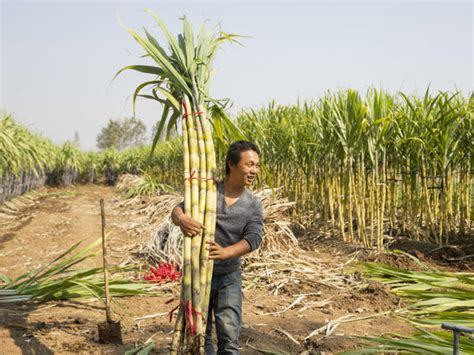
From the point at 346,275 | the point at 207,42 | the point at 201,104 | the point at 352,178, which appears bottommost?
the point at 346,275

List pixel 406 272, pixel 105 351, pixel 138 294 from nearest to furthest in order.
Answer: pixel 105 351
pixel 138 294
pixel 406 272

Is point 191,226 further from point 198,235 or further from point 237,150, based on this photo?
point 237,150

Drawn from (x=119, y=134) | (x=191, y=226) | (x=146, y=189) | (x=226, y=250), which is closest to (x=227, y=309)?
(x=226, y=250)

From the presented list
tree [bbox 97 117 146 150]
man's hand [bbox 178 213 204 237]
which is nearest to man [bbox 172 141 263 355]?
man's hand [bbox 178 213 204 237]

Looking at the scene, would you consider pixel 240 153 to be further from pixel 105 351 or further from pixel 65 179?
pixel 65 179

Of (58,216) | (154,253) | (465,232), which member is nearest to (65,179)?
(58,216)

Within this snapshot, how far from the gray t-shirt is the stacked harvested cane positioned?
11 centimetres

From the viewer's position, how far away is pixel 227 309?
2674 millimetres

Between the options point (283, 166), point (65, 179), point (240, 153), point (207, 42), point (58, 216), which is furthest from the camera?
point (65, 179)

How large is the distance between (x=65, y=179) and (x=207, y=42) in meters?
21.9

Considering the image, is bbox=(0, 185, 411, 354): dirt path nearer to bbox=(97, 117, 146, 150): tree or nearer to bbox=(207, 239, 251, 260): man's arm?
bbox=(207, 239, 251, 260): man's arm

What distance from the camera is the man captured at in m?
2.62

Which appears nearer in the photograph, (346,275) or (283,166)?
(346,275)

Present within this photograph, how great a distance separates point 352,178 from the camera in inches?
281
